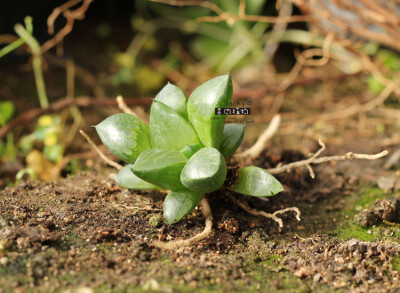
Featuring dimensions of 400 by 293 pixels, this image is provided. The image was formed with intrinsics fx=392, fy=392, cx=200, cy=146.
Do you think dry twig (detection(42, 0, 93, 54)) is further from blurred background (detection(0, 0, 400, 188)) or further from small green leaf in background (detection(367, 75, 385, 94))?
small green leaf in background (detection(367, 75, 385, 94))

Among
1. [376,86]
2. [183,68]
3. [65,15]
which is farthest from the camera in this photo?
[183,68]

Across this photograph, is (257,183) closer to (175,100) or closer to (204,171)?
(204,171)

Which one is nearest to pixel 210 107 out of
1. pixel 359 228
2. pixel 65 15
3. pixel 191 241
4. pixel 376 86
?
pixel 191 241

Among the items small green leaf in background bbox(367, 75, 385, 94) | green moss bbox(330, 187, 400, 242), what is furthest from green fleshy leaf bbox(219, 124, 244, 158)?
small green leaf in background bbox(367, 75, 385, 94)

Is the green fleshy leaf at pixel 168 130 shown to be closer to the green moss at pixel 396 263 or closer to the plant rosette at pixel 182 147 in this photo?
the plant rosette at pixel 182 147

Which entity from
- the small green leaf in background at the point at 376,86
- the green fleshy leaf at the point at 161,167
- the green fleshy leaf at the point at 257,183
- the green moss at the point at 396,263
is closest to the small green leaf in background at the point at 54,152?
the green fleshy leaf at the point at 161,167

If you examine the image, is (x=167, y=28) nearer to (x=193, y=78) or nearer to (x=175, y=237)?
(x=193, y=78)
